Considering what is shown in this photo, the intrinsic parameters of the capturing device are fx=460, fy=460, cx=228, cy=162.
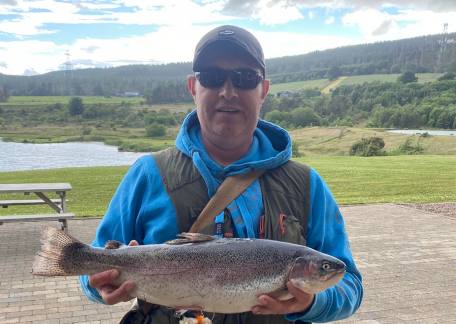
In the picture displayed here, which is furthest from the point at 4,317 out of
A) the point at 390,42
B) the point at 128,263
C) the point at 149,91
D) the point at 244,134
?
the point at 390,42

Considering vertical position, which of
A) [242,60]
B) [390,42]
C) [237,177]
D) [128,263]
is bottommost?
[128,263]

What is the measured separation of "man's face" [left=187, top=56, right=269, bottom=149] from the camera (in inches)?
107

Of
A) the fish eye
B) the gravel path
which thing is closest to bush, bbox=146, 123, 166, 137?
the gravel path

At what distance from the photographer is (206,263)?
95.0 inches

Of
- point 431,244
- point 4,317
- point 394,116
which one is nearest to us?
point 4,317

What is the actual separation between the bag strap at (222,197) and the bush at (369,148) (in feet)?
138

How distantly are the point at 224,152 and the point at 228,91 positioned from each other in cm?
40

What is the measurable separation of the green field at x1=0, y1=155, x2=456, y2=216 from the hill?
365 feet

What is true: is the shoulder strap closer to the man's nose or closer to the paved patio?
the man's nose

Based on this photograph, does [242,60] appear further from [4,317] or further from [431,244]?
[431,244]

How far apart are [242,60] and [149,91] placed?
132m

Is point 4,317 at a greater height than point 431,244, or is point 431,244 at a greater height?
point 4,317

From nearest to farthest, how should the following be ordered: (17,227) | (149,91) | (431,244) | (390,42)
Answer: (431,244)
(17,227)
(149,91)
(390,42)

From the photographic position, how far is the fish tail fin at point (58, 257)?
99.5 inches
